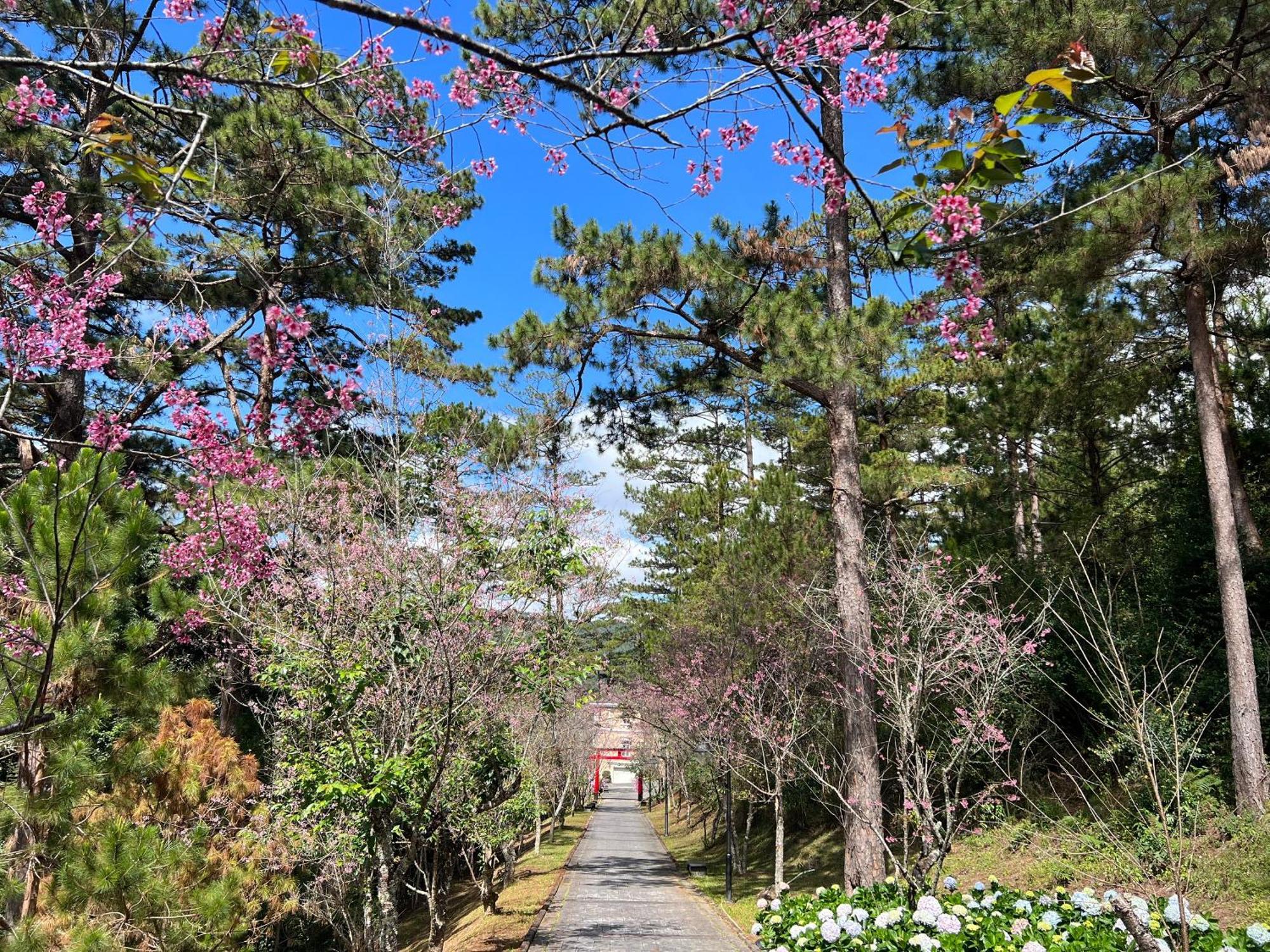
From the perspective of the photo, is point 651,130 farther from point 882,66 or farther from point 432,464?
point 432,464

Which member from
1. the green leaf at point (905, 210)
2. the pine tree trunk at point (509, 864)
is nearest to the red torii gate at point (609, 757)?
the pine tree trunk at point (509, 864)

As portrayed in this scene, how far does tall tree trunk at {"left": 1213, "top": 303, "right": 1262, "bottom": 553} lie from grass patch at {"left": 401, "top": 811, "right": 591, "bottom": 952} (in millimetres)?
11026

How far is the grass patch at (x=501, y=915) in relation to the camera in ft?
34.3

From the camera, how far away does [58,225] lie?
11.6 ft

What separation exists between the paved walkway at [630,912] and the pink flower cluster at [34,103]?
968 centimetres

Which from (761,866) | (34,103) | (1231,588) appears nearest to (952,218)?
(34,103)

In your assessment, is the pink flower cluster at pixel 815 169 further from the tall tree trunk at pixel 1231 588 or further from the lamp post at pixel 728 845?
the lamp post at pixel 728 845

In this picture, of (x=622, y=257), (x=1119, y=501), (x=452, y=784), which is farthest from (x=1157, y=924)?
(x=1119, y=501)

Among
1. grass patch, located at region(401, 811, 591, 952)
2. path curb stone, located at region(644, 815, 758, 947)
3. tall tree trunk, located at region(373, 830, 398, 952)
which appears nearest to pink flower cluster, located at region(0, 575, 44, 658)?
tall tree trunk, located at region(373, 830, 398, 952)

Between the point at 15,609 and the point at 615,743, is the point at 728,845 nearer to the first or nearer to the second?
the point at 15,609

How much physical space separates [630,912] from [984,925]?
8050 mm

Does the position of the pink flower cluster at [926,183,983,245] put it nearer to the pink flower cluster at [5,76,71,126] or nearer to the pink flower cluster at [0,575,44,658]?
the pink flower cluster at [5,76,71,126]

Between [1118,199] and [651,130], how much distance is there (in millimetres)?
7601

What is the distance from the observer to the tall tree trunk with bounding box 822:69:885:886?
8383 mm
